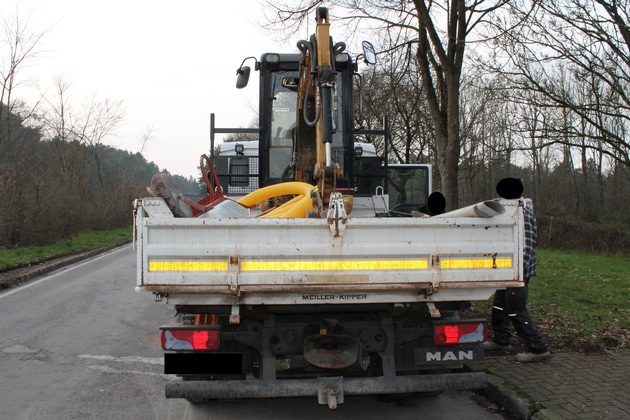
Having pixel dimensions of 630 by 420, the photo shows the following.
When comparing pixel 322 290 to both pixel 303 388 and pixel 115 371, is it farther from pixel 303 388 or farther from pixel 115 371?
pixel 115 371

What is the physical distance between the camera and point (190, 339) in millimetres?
3811

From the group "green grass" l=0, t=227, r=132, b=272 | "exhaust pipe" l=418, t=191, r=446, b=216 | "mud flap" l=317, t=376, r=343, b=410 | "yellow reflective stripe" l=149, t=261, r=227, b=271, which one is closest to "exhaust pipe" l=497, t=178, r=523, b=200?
"exhaust pipe" l=418, t=191, r=446, b=216

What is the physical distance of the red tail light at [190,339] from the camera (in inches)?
149

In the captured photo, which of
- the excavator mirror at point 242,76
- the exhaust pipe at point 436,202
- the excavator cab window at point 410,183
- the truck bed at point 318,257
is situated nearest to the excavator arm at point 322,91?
the truck bed at point 318,257

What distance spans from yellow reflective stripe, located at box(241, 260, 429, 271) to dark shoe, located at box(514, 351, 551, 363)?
250 cm

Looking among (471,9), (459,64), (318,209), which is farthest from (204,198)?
(471,9)

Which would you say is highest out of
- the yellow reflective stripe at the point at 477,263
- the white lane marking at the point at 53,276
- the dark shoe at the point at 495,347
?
the yellow reflective stripe at the point at 477,263

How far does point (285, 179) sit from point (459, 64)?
5067 mm

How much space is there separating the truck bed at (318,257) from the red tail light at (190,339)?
1.04 ft

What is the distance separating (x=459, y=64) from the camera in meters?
10.1

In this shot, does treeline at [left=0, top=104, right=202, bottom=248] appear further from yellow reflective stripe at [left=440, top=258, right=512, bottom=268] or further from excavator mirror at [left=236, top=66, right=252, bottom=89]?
yellow reflective stripe at [left=440, top=258, right=512, bottom=268]

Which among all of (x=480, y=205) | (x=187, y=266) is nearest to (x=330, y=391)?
(x=187, y=266)

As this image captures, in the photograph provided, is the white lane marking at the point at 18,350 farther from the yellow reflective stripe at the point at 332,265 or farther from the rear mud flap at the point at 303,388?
the yellow reflective stripe at the point at 332,265

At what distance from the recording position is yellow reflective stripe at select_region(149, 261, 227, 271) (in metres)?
3.48
